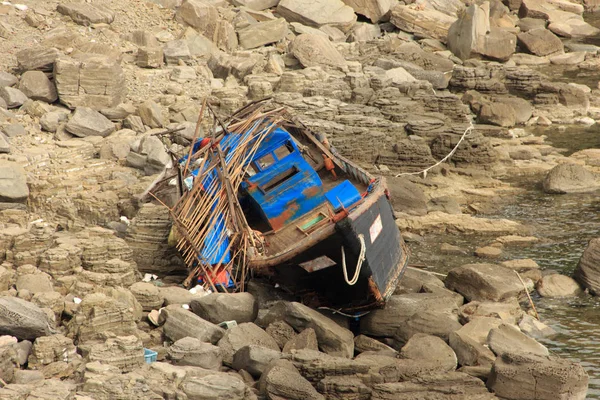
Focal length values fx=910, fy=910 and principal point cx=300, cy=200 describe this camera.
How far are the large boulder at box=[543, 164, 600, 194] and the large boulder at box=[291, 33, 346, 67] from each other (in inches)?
330

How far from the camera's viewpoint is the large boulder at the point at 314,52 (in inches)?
1063

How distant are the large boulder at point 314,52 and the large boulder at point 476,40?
22.9 ft

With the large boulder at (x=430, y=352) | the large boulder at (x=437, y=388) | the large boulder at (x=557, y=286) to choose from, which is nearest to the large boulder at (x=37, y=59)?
the large boulder at (x=557, y=286)

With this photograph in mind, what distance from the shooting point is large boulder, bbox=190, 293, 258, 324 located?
1235 centimetres

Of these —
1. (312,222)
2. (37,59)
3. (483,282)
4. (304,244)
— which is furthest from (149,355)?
(37,59)

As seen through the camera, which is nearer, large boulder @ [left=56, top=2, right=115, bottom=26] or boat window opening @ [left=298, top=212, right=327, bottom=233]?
boat window opening @ [left=298, top=212, right=327, bottom=233]

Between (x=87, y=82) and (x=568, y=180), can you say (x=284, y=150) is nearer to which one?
(x=87, y=82)

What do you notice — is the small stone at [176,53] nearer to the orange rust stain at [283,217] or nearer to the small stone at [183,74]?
the small stone at [183,74]

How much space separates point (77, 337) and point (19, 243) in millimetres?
2816

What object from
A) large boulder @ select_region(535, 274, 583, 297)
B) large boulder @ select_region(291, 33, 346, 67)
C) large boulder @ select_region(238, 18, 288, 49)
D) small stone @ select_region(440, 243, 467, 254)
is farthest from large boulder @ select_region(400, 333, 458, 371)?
large boulder @ select_region(238, 18, 288, 49)

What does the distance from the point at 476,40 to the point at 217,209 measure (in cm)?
2139

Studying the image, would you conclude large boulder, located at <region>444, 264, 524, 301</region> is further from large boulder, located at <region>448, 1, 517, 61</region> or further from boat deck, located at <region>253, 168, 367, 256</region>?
large boulder, located at <region>448, 1, 517, 61</region>

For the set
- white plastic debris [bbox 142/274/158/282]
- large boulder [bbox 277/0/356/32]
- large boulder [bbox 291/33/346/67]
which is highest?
white plastic debris [bbox 142/274/158/282]

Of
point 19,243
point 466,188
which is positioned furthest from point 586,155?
point 19,243
